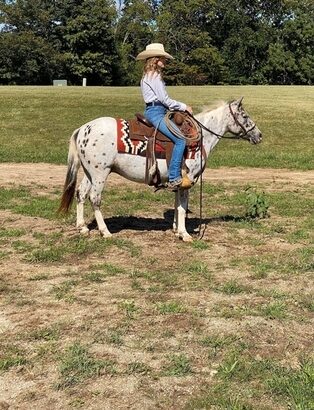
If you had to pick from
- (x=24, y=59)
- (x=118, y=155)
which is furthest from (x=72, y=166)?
(x=24, y=59)

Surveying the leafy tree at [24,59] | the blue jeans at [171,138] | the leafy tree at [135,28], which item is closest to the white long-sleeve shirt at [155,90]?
the blue jeans at [171,138]

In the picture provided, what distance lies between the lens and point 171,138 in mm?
7582

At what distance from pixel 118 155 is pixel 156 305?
9.53ft

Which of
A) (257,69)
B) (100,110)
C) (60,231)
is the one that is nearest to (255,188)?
(60,231)

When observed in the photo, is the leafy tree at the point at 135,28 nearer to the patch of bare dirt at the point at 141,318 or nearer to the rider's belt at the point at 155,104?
the rider's belt at the point at 155,104

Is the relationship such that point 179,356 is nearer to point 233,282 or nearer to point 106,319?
point 106,319

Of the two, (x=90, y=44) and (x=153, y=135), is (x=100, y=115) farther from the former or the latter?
(x=90, y=44)

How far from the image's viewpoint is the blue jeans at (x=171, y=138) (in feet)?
24.9

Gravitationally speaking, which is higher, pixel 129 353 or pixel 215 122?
pixel 215 122

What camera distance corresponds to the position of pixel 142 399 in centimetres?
378

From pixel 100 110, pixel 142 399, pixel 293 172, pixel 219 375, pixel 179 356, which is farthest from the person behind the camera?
pixel 100 110

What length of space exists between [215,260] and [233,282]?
3.02ft

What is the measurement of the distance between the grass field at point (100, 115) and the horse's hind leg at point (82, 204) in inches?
203

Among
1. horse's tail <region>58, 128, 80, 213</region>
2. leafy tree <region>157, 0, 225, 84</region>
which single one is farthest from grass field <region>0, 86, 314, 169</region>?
leafy tree <region>157, 0, 225, 84</region>
